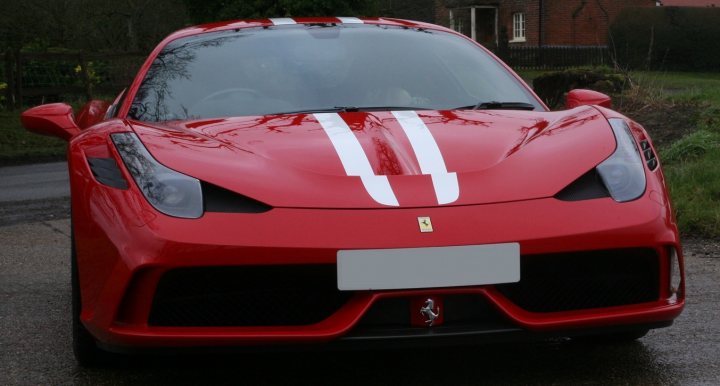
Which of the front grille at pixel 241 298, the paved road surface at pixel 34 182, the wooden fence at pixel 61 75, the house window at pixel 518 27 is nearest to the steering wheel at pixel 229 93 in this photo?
the front grille at pixel 241 298

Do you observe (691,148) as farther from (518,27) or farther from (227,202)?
(518,27)

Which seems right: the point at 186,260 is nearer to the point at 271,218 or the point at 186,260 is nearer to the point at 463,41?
the point at 271,218

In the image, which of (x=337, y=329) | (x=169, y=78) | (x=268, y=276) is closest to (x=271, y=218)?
(x=268, y=276)

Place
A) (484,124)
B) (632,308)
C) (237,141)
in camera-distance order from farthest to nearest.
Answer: (484,124)
(237,141)
(632,308)

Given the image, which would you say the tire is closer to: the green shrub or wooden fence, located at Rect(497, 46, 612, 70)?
the green shrub

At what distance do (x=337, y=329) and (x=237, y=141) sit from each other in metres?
0.76

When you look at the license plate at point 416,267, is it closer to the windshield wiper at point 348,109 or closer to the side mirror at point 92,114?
the windshield wiper at point 348,109

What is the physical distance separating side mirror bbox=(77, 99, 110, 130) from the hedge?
30379mm

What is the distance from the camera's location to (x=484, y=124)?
3.73m

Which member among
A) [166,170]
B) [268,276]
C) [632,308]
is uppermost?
[166,170]

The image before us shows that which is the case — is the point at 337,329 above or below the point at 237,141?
below

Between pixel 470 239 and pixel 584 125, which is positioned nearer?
pixel 470 239

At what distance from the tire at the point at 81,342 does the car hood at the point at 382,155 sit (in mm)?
520

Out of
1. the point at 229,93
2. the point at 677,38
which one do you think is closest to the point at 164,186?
the point at 229,93
